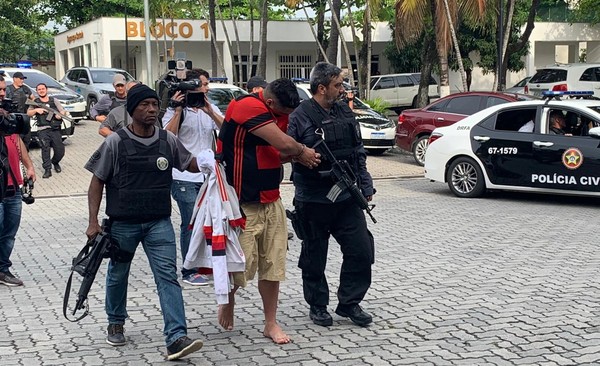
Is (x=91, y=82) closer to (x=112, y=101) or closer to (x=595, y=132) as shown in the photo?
(x=112, y=101)

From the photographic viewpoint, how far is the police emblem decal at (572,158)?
1173 centimetres

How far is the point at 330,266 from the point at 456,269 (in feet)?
4.07

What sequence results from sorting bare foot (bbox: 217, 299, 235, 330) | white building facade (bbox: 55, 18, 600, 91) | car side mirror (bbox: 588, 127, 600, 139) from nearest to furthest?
bare foot (bbox: 217, 299, 235, 330), car side mirror (bbox: 588, 127, 600, 139), white building facade (bbox: 55, 18, 600, 91)

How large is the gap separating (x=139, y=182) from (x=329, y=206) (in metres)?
1.47

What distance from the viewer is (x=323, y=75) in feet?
20.2

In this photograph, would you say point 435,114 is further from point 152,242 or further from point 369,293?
point 152,242

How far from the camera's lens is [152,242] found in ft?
18.1

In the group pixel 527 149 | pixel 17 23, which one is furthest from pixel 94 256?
pixel 17 23

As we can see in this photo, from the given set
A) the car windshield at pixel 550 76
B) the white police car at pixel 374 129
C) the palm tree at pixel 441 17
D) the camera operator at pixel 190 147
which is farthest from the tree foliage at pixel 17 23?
the camera operator at pixel 190 147

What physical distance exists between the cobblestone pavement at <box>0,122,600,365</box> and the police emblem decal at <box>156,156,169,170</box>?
126 cm

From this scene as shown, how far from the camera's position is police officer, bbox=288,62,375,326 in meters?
6.12

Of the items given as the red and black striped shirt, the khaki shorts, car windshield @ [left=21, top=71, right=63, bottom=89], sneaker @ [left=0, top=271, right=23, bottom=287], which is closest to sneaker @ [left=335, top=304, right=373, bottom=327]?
the khaki shorts

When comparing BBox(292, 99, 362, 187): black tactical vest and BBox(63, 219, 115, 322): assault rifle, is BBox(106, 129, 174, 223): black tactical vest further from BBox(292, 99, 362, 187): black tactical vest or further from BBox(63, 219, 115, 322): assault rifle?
BBox(292, 99, 362, 187): black tactical vest

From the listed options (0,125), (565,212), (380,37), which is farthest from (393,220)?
(380,37)
